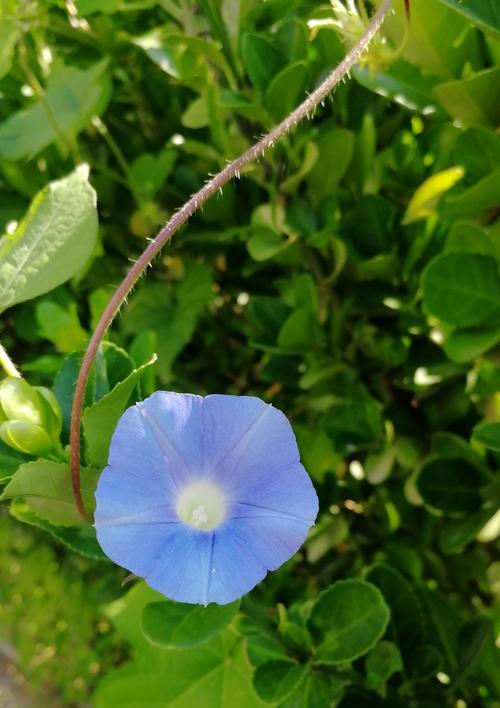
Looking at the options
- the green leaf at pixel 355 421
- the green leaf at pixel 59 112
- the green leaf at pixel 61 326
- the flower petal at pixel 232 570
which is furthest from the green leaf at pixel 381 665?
the green leaf at pixel 59 112

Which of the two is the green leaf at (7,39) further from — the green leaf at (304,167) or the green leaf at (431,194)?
the green leaf at (431,194)

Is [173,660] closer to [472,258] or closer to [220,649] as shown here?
[220,649]

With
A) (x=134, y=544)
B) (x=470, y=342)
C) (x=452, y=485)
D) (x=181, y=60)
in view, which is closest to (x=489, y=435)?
(x=470, y=342)

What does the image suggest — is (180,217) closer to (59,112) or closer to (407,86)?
(407,86)

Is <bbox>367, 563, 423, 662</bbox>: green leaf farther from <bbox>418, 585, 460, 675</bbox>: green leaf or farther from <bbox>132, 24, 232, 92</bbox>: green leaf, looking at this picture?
<bbox>132, 24, 232, 92</bbox>: green leaf

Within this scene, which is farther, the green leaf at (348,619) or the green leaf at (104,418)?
the green leaf at (348,619)

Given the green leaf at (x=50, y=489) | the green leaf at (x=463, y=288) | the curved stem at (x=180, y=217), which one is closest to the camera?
the curved stem at (x=180, y=217)

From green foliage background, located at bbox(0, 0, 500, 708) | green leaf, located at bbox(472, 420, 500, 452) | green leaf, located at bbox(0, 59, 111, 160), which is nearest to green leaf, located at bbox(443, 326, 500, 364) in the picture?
green foliage background, located at bbox(0, 0, 500, 708)
